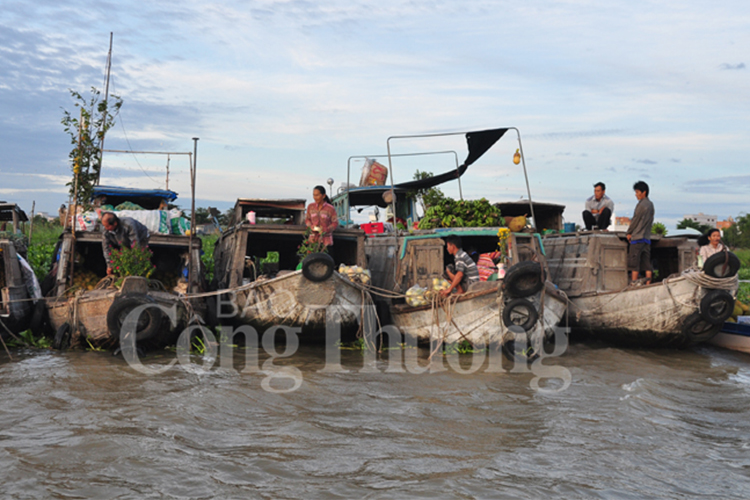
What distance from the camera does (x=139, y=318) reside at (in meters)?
7.74

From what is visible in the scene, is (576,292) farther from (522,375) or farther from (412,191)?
(412,191)

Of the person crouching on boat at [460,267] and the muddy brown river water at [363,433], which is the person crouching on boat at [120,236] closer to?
the muddy brown river water at [363,433]

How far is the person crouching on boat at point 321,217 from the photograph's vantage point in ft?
30.3

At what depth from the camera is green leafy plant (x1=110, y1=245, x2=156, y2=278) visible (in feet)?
28.0

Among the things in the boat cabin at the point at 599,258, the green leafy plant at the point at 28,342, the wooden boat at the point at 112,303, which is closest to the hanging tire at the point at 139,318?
the wooden boat at the point at 112,303

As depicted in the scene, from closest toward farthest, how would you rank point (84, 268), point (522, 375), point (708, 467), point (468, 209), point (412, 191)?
point (708, 467)
point (522, 375)
point (468, 209)
point (84, 268)
point (412, 191)

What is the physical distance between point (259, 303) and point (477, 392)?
3.50 metres

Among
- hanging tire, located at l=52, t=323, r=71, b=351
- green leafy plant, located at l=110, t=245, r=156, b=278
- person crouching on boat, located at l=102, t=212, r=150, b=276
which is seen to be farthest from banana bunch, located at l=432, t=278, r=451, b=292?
hanging tire, located at l=52, t=323, r=71, b=351

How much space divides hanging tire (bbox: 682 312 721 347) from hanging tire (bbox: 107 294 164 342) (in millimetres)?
7159

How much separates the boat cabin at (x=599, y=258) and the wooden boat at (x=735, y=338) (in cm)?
120

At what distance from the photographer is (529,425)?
5.51m

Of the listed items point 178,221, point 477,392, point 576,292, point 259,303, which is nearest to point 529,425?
point 477,392

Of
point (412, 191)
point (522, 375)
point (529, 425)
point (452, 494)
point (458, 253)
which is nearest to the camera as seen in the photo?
point (452, 494)

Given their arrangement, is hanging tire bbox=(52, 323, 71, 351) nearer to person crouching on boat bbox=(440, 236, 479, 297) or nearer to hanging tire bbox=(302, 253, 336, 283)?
hanging tire bbox=(302, 253, 336, 283)
